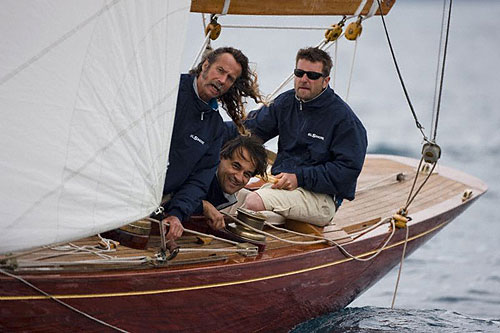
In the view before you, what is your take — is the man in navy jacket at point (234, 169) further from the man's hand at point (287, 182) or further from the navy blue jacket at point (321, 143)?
the navy blue jacket at point (321, 143)

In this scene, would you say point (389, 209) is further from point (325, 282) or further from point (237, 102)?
point (237, 102)

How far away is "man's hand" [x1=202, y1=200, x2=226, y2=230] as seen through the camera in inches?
204

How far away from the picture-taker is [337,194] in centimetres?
600

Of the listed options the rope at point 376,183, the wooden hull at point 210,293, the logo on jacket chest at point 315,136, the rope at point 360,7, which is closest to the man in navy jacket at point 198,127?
the wooden hull at point 210,293

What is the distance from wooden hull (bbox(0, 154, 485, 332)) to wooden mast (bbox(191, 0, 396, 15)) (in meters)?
1.52

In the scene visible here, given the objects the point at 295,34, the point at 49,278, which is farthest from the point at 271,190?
the point at 295,34

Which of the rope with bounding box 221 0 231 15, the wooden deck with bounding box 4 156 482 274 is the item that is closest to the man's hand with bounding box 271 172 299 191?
the wooden deck with bounding box 4 156 482 274

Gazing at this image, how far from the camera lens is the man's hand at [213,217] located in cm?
518

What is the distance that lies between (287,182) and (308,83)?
636 millimetres

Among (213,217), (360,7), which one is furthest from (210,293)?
(360,7)

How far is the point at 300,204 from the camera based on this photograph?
5832 millimetres

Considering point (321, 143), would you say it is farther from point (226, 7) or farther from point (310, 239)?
point (226, 7)

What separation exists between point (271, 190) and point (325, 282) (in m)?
0.67

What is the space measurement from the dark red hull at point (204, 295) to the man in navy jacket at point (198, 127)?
1.43 ft
